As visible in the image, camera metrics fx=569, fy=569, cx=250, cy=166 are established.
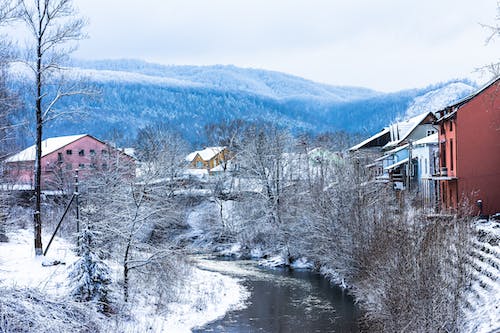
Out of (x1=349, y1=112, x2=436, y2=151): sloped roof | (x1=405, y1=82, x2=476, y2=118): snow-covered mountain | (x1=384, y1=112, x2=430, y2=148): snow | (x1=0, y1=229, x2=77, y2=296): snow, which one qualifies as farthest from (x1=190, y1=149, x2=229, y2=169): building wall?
(x1=405, y1=82, x2=476, y2=118): snow-covered mountain

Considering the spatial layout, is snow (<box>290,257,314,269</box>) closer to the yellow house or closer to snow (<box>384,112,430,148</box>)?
snow (<box>384,112,430,148</box>)

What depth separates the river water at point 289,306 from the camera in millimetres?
22734

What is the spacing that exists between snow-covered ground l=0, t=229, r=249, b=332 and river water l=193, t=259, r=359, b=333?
818 mm

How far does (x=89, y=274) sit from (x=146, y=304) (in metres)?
4.18

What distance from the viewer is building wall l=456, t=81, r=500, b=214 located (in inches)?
1257

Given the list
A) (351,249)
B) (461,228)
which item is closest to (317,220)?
(351,249)

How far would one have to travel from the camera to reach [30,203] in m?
49.2

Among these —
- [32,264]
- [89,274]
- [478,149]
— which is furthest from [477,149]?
[32,264]

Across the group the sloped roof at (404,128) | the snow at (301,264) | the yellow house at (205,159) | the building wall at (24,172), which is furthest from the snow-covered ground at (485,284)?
the yellow house at (205,159)

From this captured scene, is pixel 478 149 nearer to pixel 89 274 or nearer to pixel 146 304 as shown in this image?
pixel 146 304

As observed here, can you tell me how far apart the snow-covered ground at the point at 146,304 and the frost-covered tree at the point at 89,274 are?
1.58 feet

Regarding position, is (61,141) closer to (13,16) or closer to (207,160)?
(207,160)

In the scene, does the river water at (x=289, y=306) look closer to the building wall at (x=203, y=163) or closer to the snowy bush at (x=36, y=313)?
the snowy bush at (x=36, y=313)

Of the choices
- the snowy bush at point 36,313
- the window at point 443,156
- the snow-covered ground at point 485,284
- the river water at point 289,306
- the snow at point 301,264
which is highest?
the window at point 443,156
